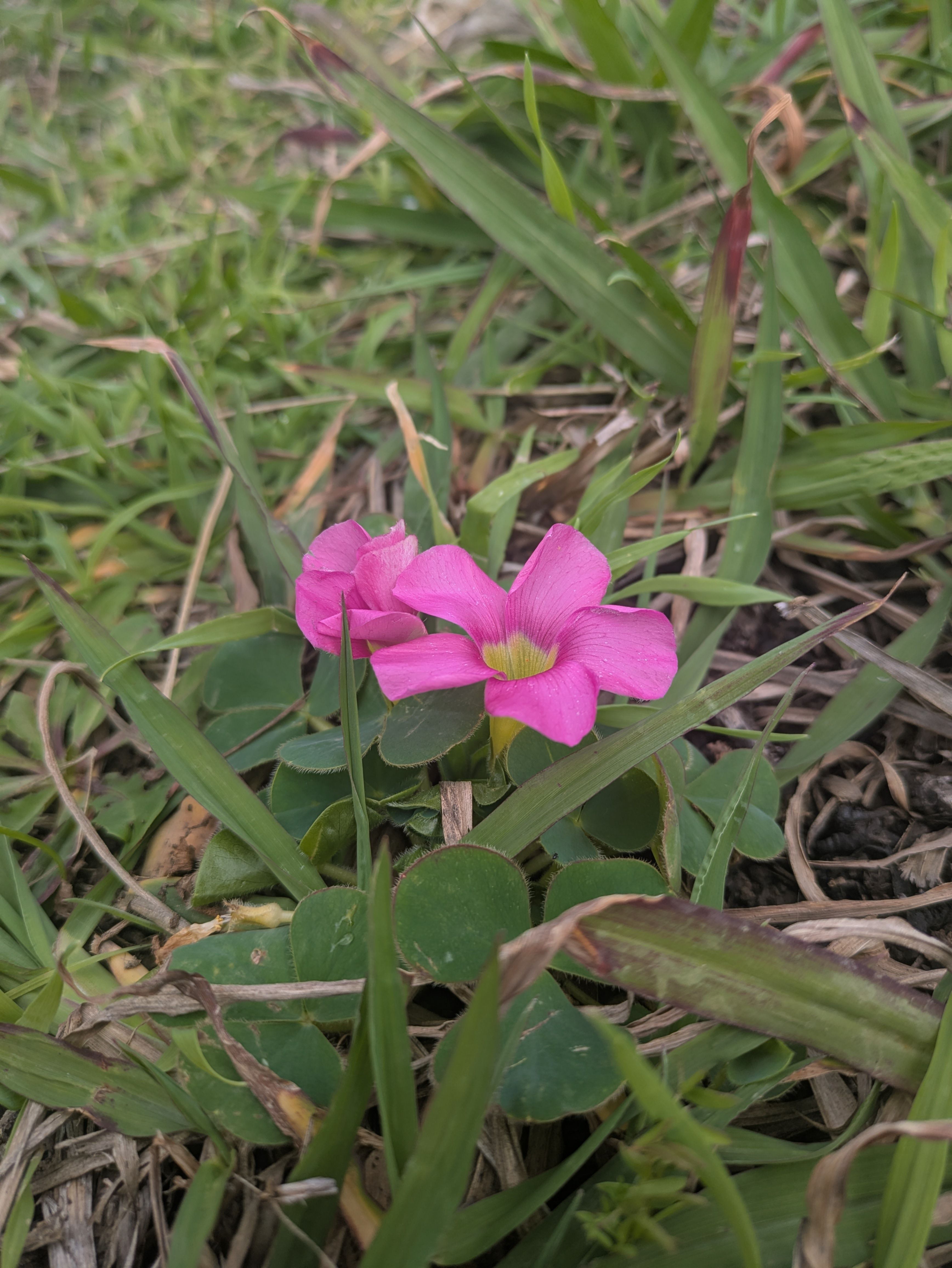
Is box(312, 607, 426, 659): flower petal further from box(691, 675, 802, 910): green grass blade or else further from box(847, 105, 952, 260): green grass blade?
box(847, 105, 952, 260): green grass blade

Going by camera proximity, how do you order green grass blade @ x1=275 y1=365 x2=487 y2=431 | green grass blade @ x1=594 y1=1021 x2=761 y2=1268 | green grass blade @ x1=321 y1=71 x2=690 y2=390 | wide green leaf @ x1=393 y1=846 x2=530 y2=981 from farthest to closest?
1. green grass blade @ x1=275 y1=365 x2=487 y2=431
2. green grass blade @ x1=321 y1=71 x2=690 y2=390
3. wide green leaf @ x1=393 y1=846 x2=530 y2=981
4. green grass blade @ x1=594 y1=1021 x2=761 y2=1268

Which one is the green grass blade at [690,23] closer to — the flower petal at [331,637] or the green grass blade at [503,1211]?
the flower petal at [331,637]

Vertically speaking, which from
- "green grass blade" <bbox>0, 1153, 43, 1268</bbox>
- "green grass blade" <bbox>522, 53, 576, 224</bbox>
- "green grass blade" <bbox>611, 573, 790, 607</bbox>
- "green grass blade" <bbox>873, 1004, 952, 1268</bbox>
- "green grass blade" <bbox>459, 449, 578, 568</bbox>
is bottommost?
"green grass blade" <bbox>873, 1004, 952, 1268</bbox>

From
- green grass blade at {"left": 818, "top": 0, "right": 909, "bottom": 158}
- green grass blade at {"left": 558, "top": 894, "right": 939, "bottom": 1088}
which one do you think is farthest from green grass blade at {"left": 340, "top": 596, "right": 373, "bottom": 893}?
green grass blade at {"left": 818, "top": 0, "right": 909, "bottom": 158}

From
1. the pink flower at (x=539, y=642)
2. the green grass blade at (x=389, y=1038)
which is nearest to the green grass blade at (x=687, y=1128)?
the green grass blade at (x=389, y=1038)

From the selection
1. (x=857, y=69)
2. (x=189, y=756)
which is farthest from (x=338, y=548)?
(x=857, y=69)

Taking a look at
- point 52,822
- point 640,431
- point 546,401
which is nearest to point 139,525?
point 52,822

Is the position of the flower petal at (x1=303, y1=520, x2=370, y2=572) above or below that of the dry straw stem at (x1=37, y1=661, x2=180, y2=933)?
above

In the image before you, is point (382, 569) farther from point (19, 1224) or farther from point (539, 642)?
point (19, 1224)
